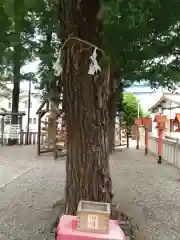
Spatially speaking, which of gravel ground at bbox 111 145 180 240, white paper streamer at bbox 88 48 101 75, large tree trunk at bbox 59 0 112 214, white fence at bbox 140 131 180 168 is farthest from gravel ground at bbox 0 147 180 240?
white paper streamer at bbox 88 48 101 75

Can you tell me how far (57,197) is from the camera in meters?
5.31

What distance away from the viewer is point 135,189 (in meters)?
6.04

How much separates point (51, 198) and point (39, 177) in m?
1.96

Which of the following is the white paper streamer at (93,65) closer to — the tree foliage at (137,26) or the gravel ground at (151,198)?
the tree foliage at (137,26)

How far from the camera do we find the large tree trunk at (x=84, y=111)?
3.39m

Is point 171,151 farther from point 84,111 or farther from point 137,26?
point 84,111

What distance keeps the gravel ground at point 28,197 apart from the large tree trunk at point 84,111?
2.22 feet

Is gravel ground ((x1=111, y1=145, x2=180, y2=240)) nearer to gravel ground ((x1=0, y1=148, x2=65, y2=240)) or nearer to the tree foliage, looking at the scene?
gravel ground ((x1=0, y1=148, x2=65, y2=240))

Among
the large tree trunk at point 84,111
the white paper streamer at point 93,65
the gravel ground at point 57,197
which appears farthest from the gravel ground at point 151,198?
the white paper streamer at point 93,65

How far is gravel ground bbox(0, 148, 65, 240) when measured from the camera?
3.70 m

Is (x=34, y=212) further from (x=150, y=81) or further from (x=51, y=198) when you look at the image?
(x=150, y=81)

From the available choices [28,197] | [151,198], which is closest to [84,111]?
[28,197]

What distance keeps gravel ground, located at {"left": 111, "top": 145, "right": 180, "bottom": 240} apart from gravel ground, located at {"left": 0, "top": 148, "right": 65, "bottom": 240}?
3.66 ft

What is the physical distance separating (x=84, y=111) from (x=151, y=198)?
2.64 metres
